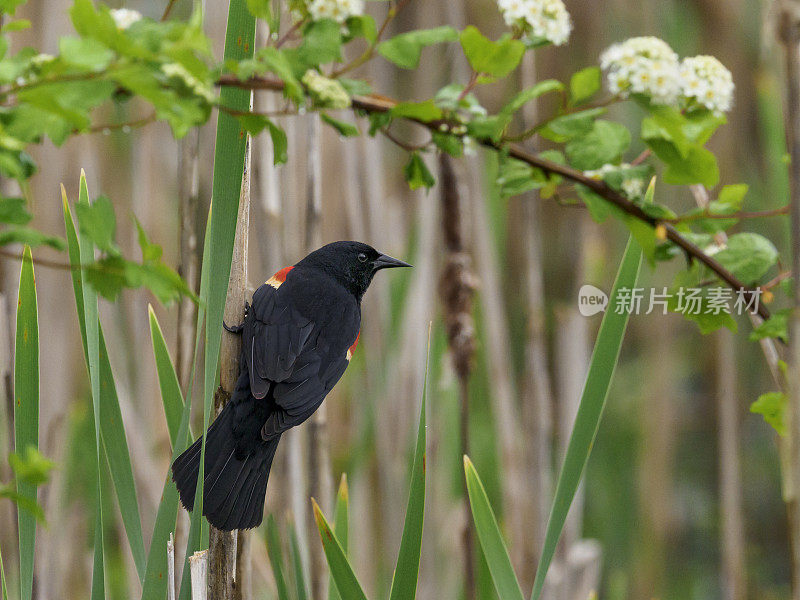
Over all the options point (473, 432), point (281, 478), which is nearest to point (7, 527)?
point (281, 478)

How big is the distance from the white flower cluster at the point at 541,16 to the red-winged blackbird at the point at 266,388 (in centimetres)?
50

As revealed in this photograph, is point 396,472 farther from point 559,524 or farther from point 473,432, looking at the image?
point 559,524

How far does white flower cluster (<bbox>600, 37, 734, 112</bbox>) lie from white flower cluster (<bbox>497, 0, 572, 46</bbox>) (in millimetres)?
49

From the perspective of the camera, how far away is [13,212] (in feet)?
1.81

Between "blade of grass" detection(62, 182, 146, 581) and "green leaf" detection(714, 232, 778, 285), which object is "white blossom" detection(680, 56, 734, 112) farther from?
"blade of grass" detection(62, 182, 146, 581)

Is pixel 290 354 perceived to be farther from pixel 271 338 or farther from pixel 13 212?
pixel 13 212

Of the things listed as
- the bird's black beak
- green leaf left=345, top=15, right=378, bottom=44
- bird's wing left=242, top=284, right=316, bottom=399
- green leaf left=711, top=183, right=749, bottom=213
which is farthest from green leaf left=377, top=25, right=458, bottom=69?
the bird's black beak

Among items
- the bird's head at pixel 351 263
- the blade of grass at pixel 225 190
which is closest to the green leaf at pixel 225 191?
the blade of grass at pixel 225 190

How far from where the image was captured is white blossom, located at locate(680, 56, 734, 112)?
0.71 metres

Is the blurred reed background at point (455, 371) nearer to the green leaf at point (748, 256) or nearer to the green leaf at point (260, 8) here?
the green leaf at point (260, 8)

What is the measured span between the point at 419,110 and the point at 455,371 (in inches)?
41.5

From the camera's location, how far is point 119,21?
0.67 meters

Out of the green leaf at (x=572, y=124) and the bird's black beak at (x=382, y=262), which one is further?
the bird's black beak at (x=382, y=262)

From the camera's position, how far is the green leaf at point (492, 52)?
2.15ft
